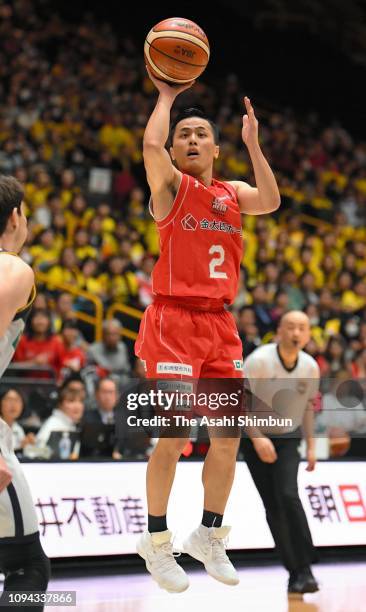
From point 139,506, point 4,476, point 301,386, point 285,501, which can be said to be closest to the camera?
point 4,476

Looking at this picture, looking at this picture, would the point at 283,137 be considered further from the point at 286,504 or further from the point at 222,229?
the point at 222,229

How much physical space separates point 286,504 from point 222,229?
2835 mm

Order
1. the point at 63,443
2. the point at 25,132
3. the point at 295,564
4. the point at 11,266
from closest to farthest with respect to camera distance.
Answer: the point at 11,266, the point at 295,564, the point at 63,443, the point at 25,132

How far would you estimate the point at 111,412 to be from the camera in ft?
29.0

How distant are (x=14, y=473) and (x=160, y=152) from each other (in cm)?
186

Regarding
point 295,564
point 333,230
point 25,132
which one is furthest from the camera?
point 333,230

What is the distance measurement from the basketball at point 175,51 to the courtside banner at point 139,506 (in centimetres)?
380

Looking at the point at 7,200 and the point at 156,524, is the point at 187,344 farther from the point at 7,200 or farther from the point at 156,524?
the point at 7,200

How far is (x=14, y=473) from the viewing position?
4.01 m

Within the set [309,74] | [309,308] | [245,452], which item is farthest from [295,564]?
[309,74]

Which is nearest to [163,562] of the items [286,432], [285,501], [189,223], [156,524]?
[156,524]

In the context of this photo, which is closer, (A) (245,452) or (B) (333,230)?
(A) (245,452)

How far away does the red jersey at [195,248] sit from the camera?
5211mm

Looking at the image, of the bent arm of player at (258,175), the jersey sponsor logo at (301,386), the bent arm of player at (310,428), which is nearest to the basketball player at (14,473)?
the bent arm of player at (258,175)
